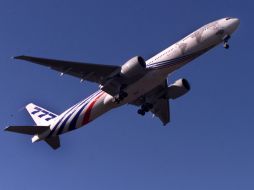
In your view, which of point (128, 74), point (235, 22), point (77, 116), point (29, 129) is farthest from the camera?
point (29, 129)

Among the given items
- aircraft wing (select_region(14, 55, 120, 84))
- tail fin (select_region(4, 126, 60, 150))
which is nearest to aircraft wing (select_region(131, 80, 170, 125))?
aircraft wing (select_region(14, 55, 120, 84))

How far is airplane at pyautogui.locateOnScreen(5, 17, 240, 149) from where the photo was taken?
45.6m

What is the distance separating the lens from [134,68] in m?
45.3

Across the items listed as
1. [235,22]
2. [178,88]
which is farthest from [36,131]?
[235,22]

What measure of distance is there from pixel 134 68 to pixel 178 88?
26.0ft

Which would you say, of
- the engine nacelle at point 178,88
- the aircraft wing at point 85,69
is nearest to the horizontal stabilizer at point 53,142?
the aircraft wing at point 85,69

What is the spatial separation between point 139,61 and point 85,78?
17.8ft

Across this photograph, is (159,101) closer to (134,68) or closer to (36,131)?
(134,68)

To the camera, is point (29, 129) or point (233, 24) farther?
point (29, 129)

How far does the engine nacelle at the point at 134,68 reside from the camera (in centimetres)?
4534

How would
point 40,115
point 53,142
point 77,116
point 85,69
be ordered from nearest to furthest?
1. point 85,69
2. point 77,116
3. point 53,142
4. point 40,115

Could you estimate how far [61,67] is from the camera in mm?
45875

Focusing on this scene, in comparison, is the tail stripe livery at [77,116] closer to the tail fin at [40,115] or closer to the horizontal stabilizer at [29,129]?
the horizontal stabilizer at [29,129]

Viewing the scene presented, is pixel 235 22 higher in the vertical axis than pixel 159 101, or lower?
higher
